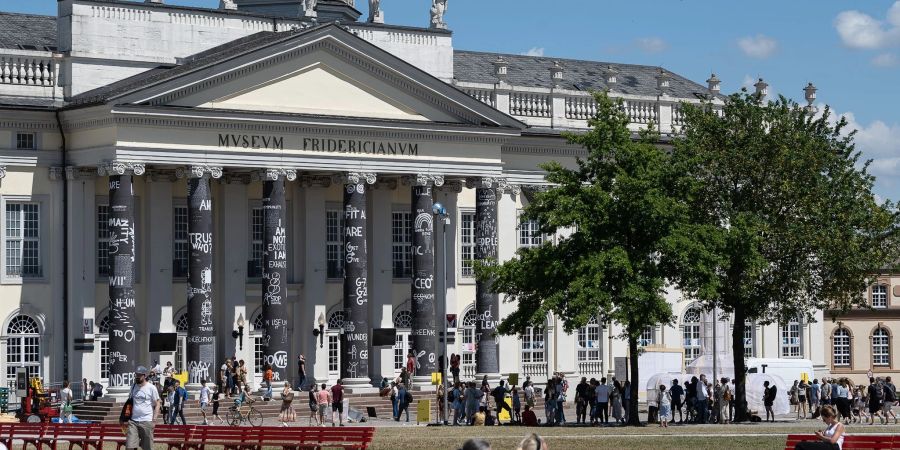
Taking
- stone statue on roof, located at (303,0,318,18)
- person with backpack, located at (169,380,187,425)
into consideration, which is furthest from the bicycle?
stone statue on roof, located at (303,0,318,18)

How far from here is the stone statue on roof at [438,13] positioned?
7381cm

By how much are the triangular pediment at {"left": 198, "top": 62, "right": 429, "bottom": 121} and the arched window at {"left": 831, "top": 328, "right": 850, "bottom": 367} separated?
143ft

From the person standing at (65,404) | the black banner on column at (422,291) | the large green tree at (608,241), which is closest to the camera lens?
the large green tree at (608,241)

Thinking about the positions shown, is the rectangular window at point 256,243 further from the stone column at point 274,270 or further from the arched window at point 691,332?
the arched window at point 691,332

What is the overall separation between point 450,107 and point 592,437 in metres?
23.2

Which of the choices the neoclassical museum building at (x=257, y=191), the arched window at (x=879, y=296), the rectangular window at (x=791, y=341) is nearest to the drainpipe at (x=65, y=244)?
the neoclassical museum building at (x=257, y=191)

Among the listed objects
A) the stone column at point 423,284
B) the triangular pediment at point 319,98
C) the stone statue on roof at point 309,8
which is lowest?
the stone column at point 423,284

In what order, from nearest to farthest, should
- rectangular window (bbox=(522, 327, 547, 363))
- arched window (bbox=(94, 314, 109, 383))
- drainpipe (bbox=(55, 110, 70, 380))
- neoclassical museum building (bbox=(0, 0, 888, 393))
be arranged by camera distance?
neoclassical museum building (bbox=(0, 0, 888, 393)) → drainpipe (bbox=(55, 110, 70, 380)) → arched window (bbox=(94, 314, 109, 383)) → rectangular window (bbox=(522, 327, 547, 363))

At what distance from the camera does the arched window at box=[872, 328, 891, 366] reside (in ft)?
349

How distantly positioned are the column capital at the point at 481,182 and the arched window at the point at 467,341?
191 inches

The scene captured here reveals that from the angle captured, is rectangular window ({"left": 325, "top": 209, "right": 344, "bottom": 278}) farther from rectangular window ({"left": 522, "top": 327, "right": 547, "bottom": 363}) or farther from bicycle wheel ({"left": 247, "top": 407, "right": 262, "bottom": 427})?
bicycle wheel ({"left": 247, "top": 407, "right": 262, "bottom": 427})

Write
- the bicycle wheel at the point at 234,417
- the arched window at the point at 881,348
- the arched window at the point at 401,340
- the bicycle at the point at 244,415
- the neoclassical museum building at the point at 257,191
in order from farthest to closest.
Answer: the arched window at the point at 881,348, the arched window at the point at 401,340, the neoclassical museum building at the point at 257,191, the bicycle at the point at 244,415, the bicycle wheel at the point at 234,417

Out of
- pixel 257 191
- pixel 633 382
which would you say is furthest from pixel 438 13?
pixel 633 382

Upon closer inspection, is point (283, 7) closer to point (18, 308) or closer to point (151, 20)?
point (151, 20)
